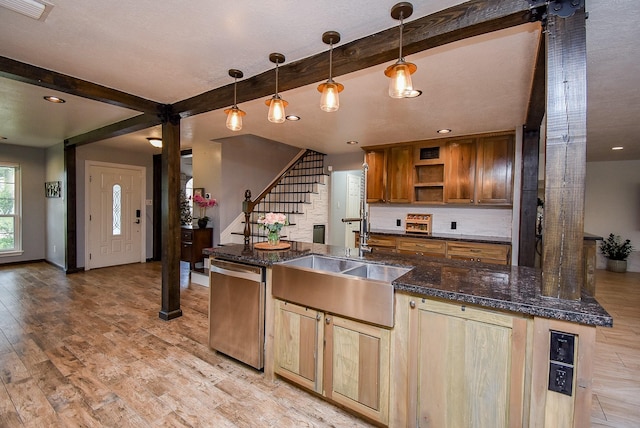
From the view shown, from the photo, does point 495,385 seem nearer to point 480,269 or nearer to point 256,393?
point 480,269

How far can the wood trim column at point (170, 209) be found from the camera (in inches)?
134

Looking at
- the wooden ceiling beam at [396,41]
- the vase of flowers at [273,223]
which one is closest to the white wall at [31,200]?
the wooden ceiling beam at [396,41]

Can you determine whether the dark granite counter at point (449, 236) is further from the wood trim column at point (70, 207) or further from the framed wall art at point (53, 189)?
the framed wall art at point (53, 189)

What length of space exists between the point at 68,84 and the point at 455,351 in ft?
11.7

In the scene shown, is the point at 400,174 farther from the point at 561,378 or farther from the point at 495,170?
the point at 561,378

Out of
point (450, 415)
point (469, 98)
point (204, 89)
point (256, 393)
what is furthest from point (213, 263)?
point (469, 98)

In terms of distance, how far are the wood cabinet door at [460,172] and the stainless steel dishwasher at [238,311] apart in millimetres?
3346

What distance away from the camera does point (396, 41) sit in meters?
1.83

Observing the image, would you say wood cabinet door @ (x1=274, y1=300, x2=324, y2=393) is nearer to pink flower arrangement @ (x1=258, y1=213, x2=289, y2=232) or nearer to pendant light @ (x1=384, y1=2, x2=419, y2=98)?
pink flower arrangement @ (x1=258, y1=213, x2=289, y2=232)

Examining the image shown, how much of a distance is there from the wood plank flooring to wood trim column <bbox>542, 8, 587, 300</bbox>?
1.42 metres

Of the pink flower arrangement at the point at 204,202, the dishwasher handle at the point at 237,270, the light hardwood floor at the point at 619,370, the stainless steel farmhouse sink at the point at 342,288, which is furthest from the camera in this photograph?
the pink flower arrangement at the point at 204,202

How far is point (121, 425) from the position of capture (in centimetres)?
180

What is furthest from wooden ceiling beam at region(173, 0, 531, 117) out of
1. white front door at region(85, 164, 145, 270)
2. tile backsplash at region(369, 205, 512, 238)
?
white front door at region(85, 164, 145, 270)

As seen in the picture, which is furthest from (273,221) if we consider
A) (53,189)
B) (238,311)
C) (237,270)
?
(53,189)
